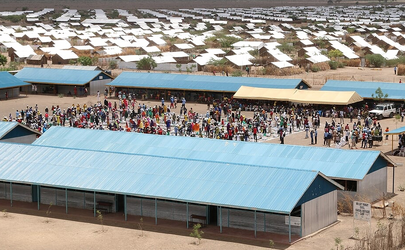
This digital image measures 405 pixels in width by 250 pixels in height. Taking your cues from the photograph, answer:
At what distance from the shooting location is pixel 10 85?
200 feet

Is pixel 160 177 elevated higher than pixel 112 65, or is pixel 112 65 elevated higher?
pixel 160 177

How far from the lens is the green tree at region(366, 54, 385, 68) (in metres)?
79.3

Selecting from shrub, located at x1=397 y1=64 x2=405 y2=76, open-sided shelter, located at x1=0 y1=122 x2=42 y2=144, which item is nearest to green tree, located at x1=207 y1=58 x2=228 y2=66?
shrub, located at x1=397 y1=64 x2=405 y2=76

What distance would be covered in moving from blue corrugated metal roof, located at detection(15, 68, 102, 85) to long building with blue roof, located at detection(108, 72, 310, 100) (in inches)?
101

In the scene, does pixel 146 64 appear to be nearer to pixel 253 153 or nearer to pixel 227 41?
pixel 227 41

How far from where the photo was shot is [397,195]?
31625mm

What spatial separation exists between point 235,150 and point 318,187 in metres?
6.27

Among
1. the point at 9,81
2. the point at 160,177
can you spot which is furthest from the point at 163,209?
the point at 9,81

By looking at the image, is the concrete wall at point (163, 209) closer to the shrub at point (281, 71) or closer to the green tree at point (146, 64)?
the shrub at point (281, 71)

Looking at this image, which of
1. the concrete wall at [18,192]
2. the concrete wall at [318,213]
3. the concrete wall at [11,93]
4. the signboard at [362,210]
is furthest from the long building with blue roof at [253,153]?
the concrete wall at [11,93]

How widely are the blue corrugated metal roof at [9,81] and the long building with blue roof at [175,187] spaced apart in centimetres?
2976

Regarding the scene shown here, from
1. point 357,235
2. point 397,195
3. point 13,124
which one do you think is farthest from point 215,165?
point 13,124

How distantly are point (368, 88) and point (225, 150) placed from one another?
949 inches

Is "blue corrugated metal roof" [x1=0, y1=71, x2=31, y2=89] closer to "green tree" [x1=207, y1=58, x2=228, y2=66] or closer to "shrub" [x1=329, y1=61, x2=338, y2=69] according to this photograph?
"green tree" [x1=207, y1=58, x2=228, y2=66]
